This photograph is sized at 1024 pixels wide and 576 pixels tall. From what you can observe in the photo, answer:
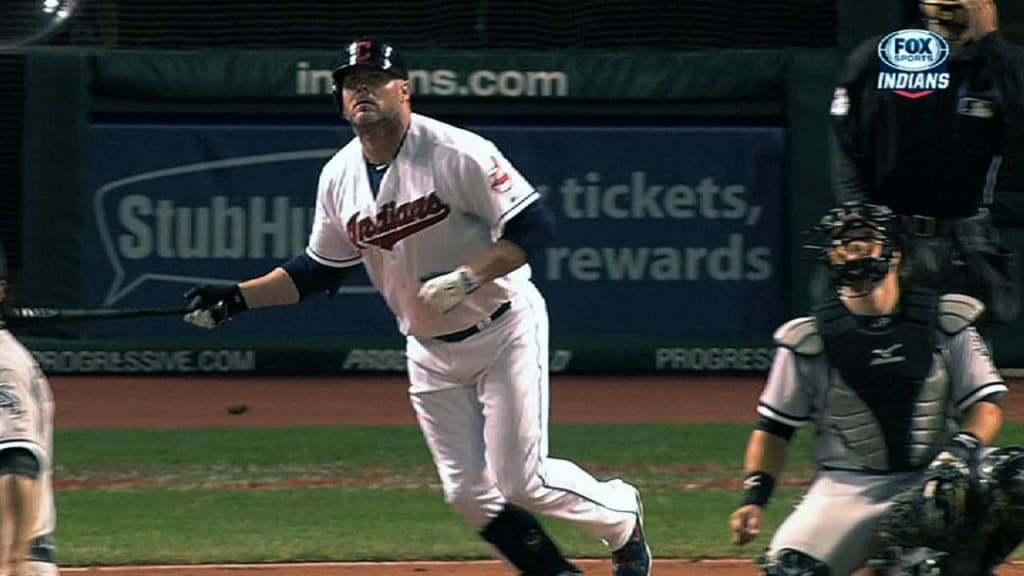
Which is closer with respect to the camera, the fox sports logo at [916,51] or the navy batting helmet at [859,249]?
the navy batting helmet at [859,249]

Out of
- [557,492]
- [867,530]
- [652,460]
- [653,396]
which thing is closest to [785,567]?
[867,530]

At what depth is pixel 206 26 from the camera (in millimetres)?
13773

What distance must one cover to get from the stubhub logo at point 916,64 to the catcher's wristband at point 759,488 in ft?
7.31

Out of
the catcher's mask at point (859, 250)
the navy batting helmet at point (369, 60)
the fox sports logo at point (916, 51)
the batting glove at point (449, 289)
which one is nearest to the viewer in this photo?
the catcher's mask at point (859, 250)

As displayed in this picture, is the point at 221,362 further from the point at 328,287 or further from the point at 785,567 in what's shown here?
the point at 785,567

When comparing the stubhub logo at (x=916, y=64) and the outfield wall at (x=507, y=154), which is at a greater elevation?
the stubhub logo at (x=916, y=64)

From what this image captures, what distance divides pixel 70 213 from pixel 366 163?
24.1ft

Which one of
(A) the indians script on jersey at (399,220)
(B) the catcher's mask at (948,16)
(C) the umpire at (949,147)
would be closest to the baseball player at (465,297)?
(A) the indians script on jersey at (399,220)

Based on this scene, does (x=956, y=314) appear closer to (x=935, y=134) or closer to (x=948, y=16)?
(x=935, y=134)

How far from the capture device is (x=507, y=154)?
13.4m

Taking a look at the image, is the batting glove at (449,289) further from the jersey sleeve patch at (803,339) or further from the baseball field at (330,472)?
the baseball field at (330,472)

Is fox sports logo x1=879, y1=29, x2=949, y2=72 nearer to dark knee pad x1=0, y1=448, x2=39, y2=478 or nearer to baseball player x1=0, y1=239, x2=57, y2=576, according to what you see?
baseball player x1=0, y1=239, x2=57, y2=576

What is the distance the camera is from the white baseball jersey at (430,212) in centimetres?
622

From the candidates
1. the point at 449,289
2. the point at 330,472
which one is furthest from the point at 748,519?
the point at 330,472
